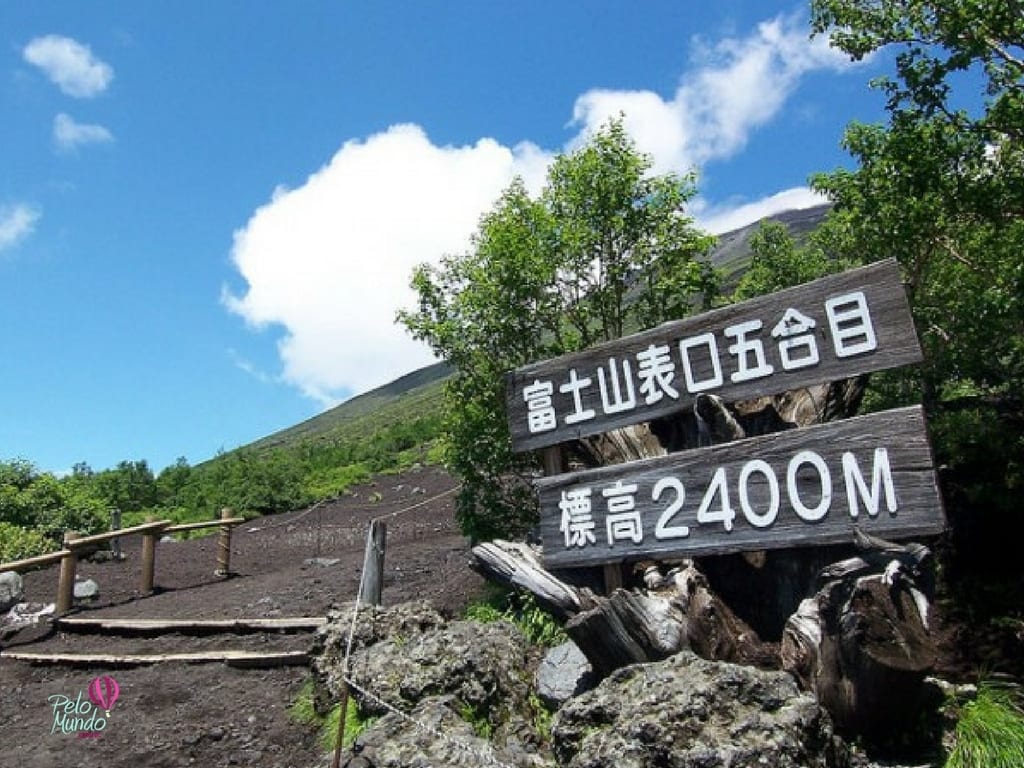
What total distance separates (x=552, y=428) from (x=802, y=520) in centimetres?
216

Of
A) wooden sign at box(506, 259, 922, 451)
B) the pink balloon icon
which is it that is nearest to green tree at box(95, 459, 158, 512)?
the pink balloon icon

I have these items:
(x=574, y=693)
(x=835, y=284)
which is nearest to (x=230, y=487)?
(x=574, y=693)

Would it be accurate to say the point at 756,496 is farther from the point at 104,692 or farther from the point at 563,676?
the point at 104,692

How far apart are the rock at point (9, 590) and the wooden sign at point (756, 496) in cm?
1046

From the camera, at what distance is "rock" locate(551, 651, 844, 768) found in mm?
3873

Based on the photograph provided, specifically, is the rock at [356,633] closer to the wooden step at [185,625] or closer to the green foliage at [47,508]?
the wooden step at [185,625]

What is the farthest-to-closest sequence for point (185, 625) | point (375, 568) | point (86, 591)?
point (86, 591) < point (185, 625) < point (375, 568)

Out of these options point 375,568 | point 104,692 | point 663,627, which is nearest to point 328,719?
point 375,568

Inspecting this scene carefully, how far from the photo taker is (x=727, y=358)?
559cm

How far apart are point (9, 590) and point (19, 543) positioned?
325cm

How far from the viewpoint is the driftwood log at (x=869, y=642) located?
14.7 ft

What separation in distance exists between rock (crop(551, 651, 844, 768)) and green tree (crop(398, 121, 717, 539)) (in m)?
4.63

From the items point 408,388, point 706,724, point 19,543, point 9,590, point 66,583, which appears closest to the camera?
point 706,724

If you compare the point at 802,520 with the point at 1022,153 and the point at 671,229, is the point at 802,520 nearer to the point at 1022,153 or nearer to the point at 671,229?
the point at 671,229
